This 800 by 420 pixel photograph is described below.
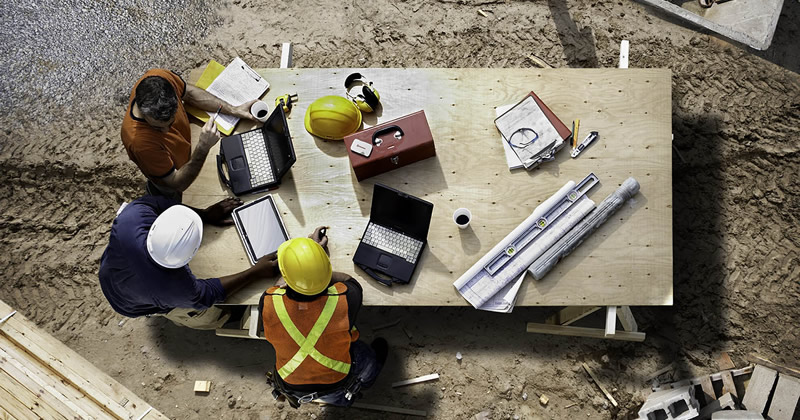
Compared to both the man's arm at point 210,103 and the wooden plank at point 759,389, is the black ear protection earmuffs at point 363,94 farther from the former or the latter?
the wooden plank at point 759,389

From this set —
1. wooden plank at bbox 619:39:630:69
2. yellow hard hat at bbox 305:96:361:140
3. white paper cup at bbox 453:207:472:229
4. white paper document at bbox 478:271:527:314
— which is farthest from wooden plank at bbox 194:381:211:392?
wooden plank at bbox 619:39:630:69

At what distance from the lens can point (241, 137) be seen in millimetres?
4215

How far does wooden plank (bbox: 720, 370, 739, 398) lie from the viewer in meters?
4.66

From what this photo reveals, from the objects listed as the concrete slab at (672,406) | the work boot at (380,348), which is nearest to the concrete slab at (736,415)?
the concrete slab at (672,406)

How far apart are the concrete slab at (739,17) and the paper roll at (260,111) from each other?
10.3 ft

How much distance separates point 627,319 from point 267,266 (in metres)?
3.12

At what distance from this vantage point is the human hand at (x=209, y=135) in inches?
160

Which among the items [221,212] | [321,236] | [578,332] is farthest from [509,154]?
[221,212]

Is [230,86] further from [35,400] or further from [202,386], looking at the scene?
[35,400]

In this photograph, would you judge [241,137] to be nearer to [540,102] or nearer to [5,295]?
[540,102]

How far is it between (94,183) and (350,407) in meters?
3.40

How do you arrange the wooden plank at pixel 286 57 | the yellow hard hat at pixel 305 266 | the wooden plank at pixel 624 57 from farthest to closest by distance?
the wooden plank at pixel 286 57
the wooden plank at pixel 624 57
the yellow hard hat at pixel 305 266

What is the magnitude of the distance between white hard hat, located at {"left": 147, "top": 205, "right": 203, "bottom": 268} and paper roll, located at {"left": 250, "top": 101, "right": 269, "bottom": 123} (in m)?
0.98

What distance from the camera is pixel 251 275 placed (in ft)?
12.8
